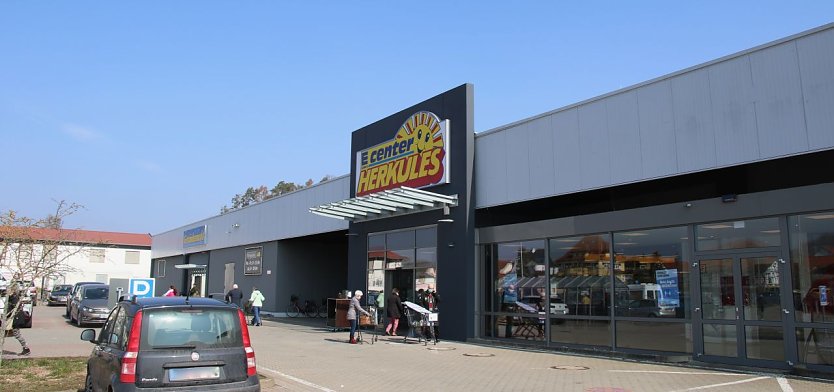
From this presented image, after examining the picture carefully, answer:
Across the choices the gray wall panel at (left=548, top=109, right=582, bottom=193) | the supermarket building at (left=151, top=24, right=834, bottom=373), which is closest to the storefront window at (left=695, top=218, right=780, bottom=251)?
the supermarket building at (left=151, top=24, right=834, bottom=373)

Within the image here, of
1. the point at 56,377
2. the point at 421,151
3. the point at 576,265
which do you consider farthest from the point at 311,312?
the point at 56,377

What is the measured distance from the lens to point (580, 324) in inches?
618

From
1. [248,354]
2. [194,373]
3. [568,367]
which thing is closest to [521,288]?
[568,367]

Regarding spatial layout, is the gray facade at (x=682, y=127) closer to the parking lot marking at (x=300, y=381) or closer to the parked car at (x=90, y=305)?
the parking lot marking at (x=300, y=381)

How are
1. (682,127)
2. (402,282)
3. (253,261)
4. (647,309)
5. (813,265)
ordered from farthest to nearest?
(253,261) → (402,282) → (647,309) → (682,127) → (813,265)

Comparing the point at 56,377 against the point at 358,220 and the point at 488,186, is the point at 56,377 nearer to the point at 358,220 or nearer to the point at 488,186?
the point at 488,186

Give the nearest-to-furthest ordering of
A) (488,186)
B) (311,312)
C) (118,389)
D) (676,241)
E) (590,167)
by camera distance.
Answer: (118,389)
(676,241)
(590,167)
(488,186)
(311,312)

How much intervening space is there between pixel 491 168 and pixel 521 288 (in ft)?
11.3

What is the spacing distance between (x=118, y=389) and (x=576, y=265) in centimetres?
1172

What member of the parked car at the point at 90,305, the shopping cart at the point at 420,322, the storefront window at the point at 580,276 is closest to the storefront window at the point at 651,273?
the storefront window at the point at 580,276

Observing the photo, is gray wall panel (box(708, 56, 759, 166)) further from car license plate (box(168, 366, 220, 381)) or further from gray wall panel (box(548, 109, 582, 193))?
car license plate (box(168, 366, 220, 381))

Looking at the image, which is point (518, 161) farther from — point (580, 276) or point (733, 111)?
point (733, 111)

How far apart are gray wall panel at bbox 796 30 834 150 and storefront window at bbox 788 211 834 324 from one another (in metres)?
1.43

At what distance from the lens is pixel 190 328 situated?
7.22 meters
